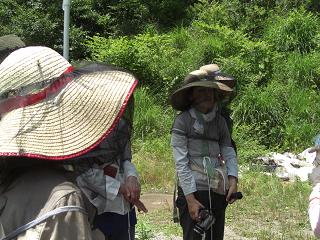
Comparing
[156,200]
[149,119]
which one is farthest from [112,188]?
[149,119]

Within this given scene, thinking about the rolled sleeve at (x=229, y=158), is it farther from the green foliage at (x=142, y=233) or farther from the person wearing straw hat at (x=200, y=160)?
the green foliage at (x=142, y=233)

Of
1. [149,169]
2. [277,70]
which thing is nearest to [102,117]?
[149,169]

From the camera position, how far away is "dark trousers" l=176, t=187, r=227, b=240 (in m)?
3.21

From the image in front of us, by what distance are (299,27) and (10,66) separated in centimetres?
1048

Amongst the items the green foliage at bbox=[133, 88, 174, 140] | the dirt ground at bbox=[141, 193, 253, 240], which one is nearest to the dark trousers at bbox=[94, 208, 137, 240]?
the dirt ground at bbox=[141, 193, 253, 240]

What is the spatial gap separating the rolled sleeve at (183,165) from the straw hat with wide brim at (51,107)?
1.60 m

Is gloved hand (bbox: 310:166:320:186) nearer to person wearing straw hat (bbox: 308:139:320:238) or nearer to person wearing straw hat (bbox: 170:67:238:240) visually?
person wearing straw hat (bbox: 308:139:320:238)

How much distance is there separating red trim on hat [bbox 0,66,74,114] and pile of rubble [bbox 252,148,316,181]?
585cm

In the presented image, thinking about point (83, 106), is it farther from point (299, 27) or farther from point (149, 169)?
point (299, 27)

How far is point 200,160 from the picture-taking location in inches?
127

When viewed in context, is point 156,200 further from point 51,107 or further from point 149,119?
point 51,107

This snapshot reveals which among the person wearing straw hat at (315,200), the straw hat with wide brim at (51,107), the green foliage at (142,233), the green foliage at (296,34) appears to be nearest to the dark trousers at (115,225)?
the person wearing straw hat at (315,200)

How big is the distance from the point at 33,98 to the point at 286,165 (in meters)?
6.65

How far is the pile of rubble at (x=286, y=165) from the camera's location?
7.20 m
